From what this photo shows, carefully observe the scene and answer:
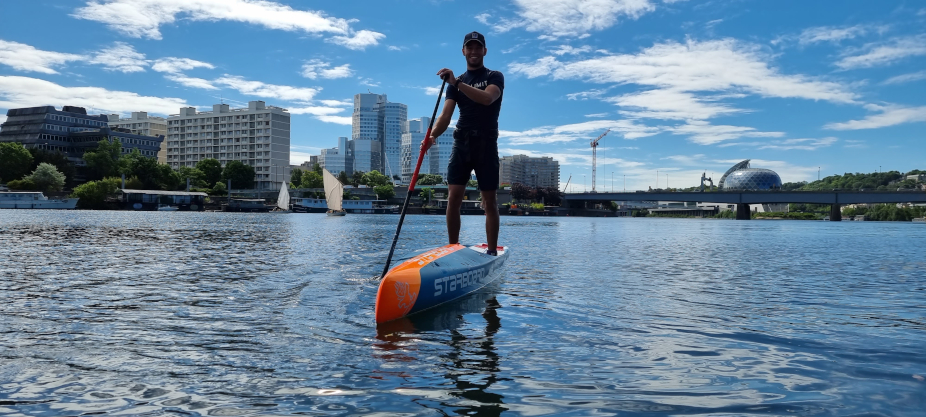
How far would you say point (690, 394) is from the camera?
177 inches

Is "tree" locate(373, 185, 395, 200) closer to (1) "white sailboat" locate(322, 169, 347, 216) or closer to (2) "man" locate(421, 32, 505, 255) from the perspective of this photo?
(1) "white sailboat" locate(322, 169, 347, 216)

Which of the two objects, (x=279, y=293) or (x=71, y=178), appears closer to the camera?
(x=279, y=293)

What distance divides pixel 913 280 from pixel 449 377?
13.3m

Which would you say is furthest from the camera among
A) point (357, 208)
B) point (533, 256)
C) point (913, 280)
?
point (357, 208)

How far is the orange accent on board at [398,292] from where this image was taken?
281 inches

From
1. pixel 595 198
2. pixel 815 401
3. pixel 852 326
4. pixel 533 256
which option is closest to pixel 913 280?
pixel 852 326

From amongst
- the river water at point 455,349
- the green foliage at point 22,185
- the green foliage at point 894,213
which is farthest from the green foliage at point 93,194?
the green foliage at point 894,213

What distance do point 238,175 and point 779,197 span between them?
149644 millimetres

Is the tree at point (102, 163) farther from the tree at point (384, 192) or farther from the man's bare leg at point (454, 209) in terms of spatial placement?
the man's bare leg at point (454, 209)

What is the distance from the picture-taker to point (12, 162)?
5098 inches

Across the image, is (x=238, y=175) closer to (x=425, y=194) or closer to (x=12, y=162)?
(x=425, y=194)

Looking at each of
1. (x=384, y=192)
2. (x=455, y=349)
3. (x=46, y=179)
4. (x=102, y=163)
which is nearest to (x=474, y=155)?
(x=455, y=349)

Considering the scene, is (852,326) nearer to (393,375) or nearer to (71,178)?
(393,375)

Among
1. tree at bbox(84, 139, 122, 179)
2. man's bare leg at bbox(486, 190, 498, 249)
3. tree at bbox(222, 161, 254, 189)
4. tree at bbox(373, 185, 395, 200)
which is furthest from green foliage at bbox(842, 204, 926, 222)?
tree at bbox(84, 139, 122, 179)
